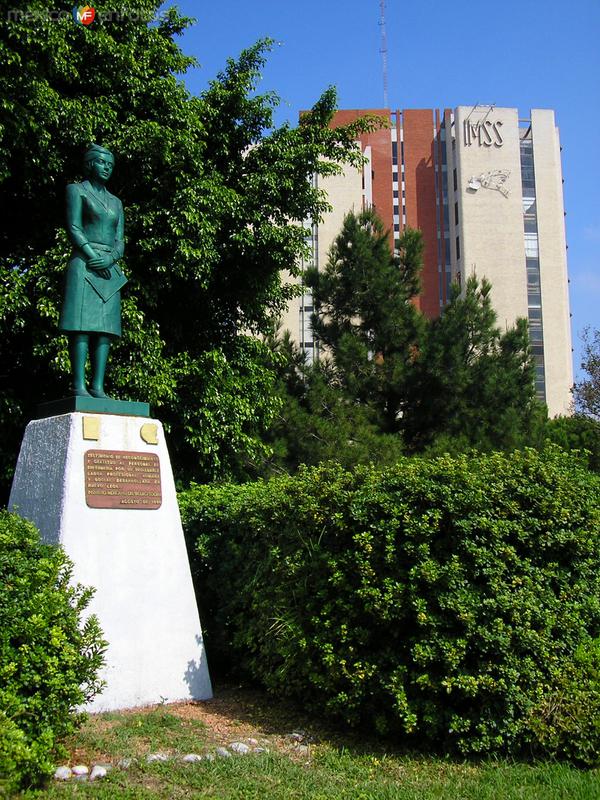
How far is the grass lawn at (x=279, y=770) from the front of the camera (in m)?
3.90

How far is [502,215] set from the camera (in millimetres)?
45906

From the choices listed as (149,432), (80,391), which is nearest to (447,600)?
(149,432)

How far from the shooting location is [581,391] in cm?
2494

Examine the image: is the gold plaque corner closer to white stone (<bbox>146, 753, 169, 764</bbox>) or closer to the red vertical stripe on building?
white stone (<bbox>146, 753, 169, 764</bbox>)

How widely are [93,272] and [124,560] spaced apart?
7.78ft

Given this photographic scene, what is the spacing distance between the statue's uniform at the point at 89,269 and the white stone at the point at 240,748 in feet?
11.2

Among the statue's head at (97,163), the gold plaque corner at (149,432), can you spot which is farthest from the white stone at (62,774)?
the statue's head at (97,163)

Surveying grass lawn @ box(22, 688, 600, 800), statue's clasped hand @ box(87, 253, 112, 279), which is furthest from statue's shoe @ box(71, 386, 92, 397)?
grass lawn @ box(22, 688, 600, 800)

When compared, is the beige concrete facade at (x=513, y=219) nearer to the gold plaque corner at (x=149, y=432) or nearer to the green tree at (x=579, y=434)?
the green tree at (x=579, y=434)

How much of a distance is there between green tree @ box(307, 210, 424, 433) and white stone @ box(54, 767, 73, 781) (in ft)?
39.1

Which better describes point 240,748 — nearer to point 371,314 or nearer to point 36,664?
point 36,664

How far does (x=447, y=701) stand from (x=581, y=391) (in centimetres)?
2205

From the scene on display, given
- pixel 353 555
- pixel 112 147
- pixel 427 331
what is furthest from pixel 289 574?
pixel 427 331

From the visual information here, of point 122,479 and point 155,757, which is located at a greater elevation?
point 122,479
